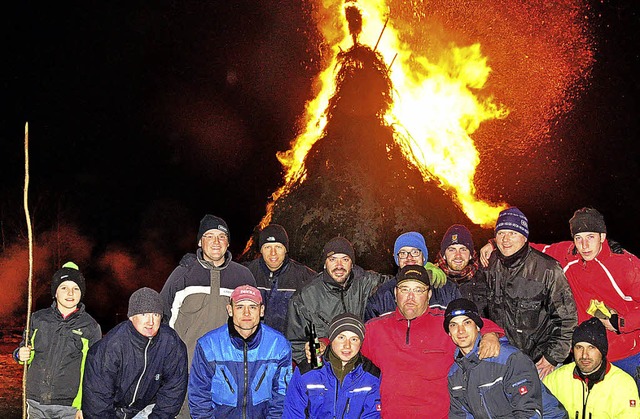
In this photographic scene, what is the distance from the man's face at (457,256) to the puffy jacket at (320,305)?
1126 millimetres

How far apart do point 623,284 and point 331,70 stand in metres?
10.5

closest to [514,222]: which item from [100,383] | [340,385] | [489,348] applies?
[489,348]

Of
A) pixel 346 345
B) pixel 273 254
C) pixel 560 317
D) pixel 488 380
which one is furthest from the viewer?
pixel 273 254

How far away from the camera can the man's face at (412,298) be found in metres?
6.56

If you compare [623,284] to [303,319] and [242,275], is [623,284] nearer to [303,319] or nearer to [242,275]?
[303,319]

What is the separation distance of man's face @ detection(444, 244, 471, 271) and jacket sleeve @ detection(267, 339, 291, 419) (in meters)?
2.27

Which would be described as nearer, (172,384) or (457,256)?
(172,384)

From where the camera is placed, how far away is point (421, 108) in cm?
1758

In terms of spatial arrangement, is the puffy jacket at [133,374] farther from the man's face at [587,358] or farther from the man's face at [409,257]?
the man's face at [587,358]

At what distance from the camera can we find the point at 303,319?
24.6ft

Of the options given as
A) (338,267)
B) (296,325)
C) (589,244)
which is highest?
(589,244)

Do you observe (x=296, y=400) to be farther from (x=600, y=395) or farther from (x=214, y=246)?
(x=600, y=395)

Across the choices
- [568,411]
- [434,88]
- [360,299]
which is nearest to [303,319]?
[360,299]

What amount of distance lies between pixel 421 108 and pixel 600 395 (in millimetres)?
12077
